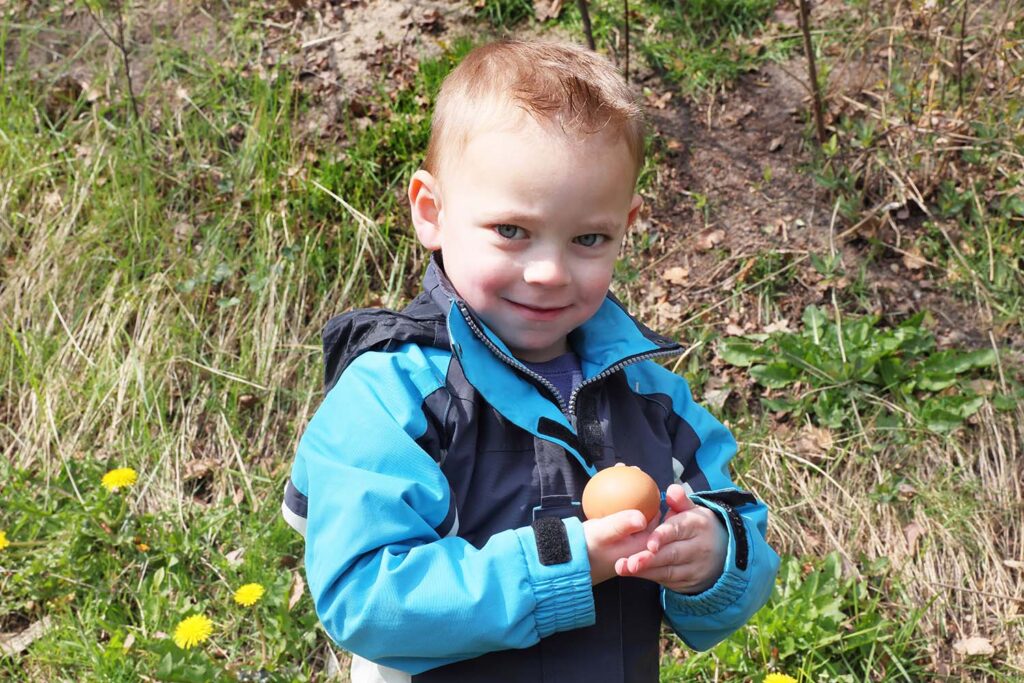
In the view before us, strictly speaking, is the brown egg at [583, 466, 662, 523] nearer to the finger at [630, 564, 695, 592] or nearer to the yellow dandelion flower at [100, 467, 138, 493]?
the finger at [630, 564, 695, 592]

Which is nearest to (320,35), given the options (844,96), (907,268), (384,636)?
(844,96)

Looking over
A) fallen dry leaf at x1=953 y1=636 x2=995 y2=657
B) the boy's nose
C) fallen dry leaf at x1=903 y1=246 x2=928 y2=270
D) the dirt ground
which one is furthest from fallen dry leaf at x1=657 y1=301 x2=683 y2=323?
the boy's nose

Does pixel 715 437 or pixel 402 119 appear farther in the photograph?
pixel 402 119

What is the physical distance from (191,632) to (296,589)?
432 millimetres

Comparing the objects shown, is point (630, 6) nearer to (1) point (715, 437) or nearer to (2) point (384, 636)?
(1) point (715, 437)

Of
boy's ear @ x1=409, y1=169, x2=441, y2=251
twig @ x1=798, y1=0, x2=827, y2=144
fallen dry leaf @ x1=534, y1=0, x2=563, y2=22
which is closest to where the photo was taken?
boy's ear @ x1=409, y1=169, x2=441, y2=251

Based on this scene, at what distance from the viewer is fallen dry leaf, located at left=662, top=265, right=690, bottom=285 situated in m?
4.15

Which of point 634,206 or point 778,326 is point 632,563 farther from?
point 778,326

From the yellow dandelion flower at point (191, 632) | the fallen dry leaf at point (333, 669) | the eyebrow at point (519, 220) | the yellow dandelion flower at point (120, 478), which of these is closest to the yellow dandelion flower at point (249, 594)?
the yellow dandelion flower at point (191, 632)

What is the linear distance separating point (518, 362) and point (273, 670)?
60.4 inches

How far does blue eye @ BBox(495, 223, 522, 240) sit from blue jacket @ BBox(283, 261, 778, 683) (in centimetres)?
16

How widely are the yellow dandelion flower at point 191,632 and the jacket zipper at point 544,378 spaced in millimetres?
1447

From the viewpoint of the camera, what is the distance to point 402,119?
4344mm

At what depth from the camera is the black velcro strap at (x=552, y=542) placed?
177cm
